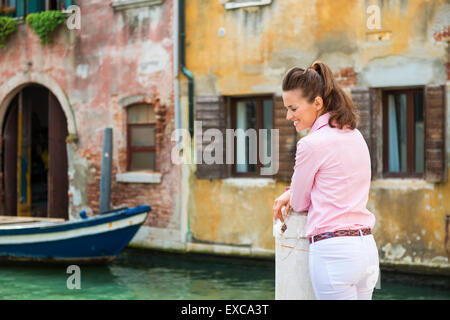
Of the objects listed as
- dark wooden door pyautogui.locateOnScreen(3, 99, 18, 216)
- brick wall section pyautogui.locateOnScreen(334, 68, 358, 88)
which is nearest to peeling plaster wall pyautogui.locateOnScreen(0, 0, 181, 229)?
dark wooden door pyautogui.locateOnScreen(3, 99, 18, 216)

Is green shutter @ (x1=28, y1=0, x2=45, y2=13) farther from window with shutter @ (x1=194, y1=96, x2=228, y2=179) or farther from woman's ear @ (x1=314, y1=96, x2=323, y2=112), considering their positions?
woman's ear @ (x1=314, y1=96, x2=323, y2=112)

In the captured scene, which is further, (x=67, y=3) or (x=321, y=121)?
(x=67, y=3)

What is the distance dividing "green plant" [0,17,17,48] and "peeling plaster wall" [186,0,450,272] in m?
4.32

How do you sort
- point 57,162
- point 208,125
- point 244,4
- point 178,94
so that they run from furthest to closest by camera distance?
point 57,162
point 178,94
point 208,125
point 244,4

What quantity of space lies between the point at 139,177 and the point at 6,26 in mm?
4431

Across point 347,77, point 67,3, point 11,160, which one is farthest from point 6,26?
point 347,77

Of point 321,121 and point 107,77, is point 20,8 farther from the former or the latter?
point 321,121

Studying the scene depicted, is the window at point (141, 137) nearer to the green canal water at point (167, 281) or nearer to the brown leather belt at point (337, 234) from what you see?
the green canal water at point (167, 281)

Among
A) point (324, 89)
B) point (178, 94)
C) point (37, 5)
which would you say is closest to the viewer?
point (324, 89)

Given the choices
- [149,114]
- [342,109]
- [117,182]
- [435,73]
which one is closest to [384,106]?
[435,73]

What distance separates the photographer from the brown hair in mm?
2496

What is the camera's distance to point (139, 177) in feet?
39.5

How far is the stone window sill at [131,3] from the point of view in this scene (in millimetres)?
11820

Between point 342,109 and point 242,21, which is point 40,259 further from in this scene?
point 342,109
